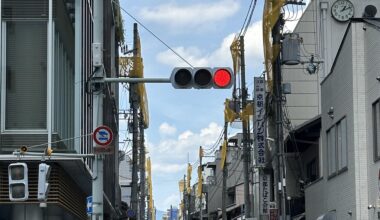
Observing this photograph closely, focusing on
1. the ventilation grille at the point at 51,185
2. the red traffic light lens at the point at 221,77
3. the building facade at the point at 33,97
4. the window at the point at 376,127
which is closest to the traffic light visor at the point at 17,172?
the building facade at the point at 33,97

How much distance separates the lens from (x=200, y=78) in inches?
587

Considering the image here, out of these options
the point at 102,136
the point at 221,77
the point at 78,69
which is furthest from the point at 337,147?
the point at 102,136

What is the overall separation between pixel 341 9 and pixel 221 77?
94.6 feet

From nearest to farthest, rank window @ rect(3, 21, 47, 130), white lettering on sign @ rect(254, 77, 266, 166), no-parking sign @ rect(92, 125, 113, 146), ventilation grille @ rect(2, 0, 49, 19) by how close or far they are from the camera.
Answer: no-parking sign @ rect(92, 125, 113, 146) → window @ rect(3, 21, 47, 130) → ventilation grille @ rect(2, 0, 49, 19) → white lettering on sign @ rect(254, 77, 266, 166)

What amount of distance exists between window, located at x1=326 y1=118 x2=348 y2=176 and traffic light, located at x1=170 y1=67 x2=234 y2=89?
11.4 meters

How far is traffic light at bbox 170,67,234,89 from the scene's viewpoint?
14.8 meters

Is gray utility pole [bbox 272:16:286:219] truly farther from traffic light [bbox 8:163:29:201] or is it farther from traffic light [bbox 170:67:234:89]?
traffic light [bbox 8:163:29:201]

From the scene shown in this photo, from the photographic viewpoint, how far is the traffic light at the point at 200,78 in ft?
48.6

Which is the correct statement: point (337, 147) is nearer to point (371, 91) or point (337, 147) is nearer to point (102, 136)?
point (371, 91)

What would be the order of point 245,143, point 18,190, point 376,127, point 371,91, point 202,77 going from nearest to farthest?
point 18,190
point 202,77
point 376,127
point 371,91
point 245,143

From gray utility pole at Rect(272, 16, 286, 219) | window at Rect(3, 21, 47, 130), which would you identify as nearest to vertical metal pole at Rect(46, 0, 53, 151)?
window at Rect(3, 21, 47, 130)

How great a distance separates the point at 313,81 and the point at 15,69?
2609 centimetres

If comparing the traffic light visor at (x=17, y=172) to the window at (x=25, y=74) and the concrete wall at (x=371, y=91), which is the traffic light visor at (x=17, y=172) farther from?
the concrete wall at (x=371, y=91)

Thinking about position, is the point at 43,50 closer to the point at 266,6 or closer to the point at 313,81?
the point at 266,6
